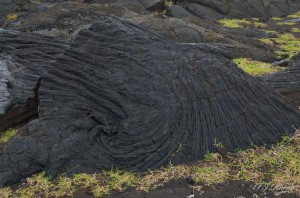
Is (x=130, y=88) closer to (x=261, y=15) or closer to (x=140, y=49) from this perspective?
(x=140, y=49)

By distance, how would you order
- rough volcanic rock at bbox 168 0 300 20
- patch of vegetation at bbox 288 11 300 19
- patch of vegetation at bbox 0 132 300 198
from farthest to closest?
patch of vegetation at bbox 288 11 300 19 → rough volcanic rock at bbox 168 0 300 20 → patch of vegetation at bbox 0 132 300 198

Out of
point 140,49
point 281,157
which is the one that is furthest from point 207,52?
point 281,157

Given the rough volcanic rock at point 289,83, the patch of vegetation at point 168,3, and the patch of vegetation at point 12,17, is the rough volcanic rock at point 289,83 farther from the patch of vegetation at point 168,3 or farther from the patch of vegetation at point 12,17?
the patch of vegetation at point 168,3

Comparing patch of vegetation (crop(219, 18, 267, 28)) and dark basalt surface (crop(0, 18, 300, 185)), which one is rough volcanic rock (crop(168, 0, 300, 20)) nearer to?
patch of vegetation (crop(219, 18, 267, 28))

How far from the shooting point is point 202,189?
6.60 meters

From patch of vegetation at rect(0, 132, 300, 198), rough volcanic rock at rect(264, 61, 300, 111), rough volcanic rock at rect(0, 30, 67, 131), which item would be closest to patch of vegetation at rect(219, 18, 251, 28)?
rough volcanic rock at rect(264, 61, 300, 111)

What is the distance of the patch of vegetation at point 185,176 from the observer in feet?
22.1

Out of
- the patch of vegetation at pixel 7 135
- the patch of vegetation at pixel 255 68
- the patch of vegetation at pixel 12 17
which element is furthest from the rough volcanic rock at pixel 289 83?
the patch of vegetation at pixel 12 17

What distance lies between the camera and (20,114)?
923 centimetres

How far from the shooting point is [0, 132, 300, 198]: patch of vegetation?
6.73 meters

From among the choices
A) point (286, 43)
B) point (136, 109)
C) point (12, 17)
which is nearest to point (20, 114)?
point (136, 109)

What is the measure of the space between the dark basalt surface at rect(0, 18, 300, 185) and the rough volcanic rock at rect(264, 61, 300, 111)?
1.51m

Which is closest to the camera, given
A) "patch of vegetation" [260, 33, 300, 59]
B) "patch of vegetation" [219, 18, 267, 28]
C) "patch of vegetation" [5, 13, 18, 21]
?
"patch of vegetation" [260, 33, 300, 59]

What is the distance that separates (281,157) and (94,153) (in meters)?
3.67
